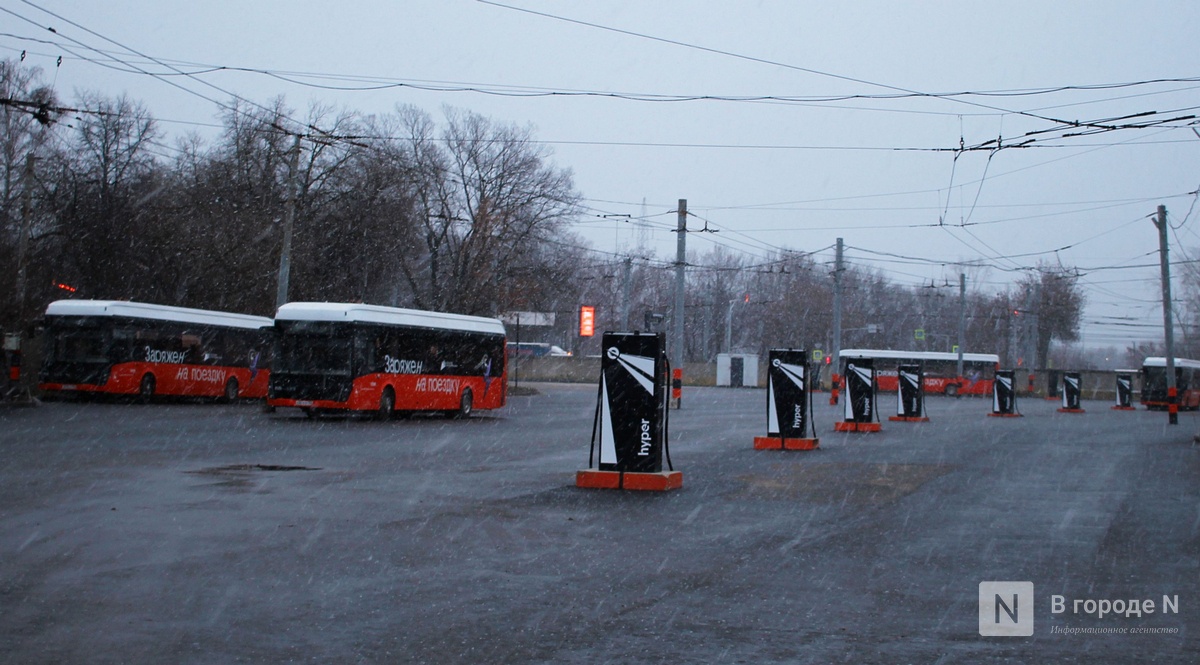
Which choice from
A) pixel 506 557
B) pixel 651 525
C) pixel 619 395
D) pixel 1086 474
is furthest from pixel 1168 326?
pixel 506 557

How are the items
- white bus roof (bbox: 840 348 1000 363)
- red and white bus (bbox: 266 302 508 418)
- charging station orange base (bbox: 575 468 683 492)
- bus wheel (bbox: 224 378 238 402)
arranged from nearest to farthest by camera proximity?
1. charging station orange base (bbox: 575 468 683 492)
2. red and white bus (bbox: 266 302 508 418)
3. bus wheel (bbox: 224 378 238 402)
4. white bus roof (bbox: 840 348 1000 363)

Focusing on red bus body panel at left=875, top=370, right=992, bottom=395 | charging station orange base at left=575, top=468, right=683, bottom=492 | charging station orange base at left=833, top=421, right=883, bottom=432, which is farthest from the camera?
red bus body panel at left=875, top=370, right=992, bottom=395

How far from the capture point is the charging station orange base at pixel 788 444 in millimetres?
20561

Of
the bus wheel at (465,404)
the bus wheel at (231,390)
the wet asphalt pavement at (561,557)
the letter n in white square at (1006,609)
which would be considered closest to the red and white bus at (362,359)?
the bus wheel at (465,404)

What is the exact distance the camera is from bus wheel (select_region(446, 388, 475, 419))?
31.8 m

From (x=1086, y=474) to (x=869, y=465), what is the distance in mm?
3065

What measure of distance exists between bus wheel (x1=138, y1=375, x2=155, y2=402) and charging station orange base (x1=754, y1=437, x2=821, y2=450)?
65.4 feet

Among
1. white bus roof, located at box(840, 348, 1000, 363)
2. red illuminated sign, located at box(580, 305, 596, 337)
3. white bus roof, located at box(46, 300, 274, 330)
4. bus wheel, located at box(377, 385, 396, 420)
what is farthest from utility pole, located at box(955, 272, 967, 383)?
bus wheel, located at box(377, 385, 396, 420)

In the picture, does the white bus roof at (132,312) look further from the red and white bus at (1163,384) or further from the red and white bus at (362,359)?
the red and white bus at (1163,384)

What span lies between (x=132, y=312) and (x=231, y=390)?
448 centimetres

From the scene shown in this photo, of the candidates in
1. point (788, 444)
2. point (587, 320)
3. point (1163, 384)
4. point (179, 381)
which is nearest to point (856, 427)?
point (788, 444)

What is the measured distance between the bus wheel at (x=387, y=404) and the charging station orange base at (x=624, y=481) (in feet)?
52.2

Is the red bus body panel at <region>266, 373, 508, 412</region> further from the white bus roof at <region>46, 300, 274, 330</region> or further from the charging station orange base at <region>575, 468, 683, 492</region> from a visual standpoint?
the charging station orange base at <region>575, 468, 683, 492</region>

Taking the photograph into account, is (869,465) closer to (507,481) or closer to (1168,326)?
(507,481)
